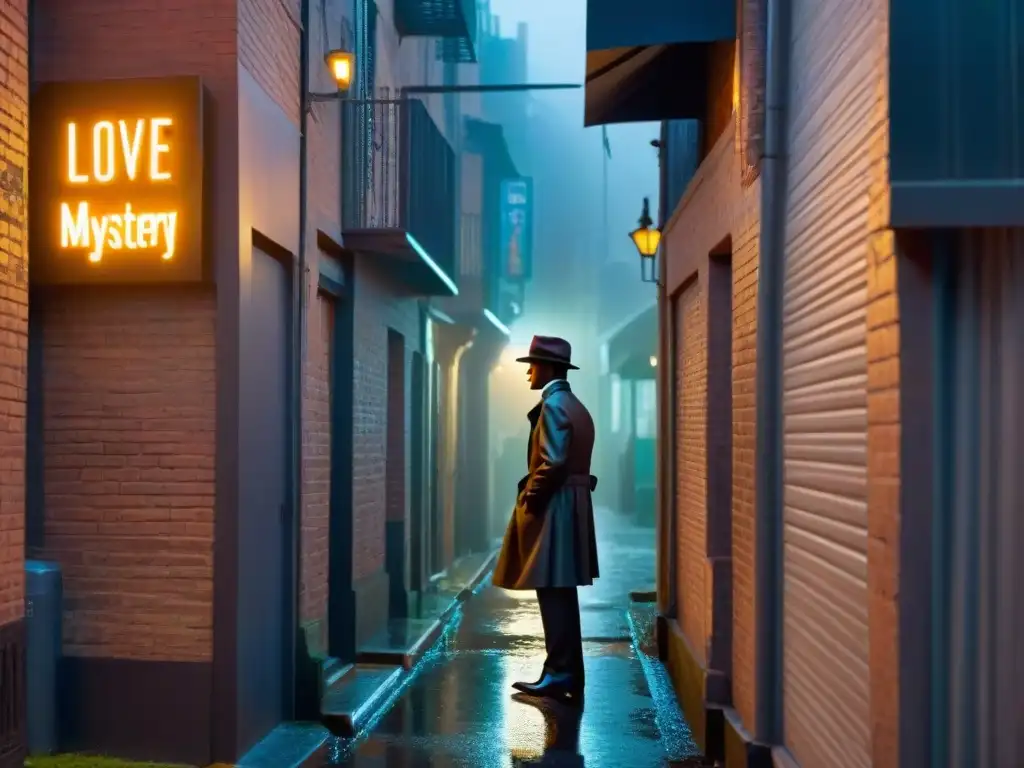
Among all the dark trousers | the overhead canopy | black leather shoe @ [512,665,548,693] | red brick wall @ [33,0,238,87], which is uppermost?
the overhead canopy

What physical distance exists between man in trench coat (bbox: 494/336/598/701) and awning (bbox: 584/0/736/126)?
1908mm

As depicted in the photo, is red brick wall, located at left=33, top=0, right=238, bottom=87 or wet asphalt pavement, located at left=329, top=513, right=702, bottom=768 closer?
red brick wall, located at left=33, top=0, right=238, bottom=87

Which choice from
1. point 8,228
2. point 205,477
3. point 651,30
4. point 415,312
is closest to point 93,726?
point 205,477

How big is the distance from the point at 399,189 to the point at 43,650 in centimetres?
488

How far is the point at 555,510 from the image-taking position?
8086 mm

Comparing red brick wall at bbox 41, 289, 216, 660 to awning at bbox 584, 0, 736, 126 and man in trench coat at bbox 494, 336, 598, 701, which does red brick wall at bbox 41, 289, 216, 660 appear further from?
awning at bbox 584, 0, 736, 126

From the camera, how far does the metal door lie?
21.3 feet

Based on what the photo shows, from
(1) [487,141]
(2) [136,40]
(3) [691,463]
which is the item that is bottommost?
(3) [691,463]

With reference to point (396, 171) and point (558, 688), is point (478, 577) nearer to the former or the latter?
point (396, 171)

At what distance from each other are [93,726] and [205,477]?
145 cm

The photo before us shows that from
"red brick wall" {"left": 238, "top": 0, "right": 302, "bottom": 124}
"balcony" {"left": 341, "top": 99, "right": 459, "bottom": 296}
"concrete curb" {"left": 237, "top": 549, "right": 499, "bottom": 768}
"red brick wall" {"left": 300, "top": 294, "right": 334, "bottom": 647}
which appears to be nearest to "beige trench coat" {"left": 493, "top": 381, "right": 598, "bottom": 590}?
"concrete curb" {"left": 237, "top": 549, "right": 499, "bottom": 768}

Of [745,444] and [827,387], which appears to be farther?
[745,444]

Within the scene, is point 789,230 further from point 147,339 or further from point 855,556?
point 147,339

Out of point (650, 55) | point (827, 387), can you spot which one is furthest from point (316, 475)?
point (827, 387)
